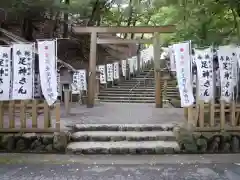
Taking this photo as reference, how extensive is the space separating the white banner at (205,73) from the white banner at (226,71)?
0.81 ft

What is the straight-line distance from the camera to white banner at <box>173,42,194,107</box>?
7781 millimetres

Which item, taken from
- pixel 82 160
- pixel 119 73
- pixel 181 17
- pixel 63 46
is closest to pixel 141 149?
pixel 82 160

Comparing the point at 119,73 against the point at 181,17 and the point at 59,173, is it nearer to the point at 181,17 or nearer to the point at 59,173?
the point at 181,17

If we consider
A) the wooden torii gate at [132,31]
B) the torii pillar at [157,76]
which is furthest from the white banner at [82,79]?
the torii pillar at [157,76]

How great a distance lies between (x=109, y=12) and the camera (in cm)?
2317

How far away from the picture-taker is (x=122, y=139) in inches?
316

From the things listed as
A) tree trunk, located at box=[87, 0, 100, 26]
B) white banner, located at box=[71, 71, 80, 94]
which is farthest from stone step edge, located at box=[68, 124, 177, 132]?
tree trunk, located at box=[87, 0, 100, 26]

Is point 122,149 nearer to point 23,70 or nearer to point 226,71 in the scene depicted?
point 23,70

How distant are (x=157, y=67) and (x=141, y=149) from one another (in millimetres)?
6785

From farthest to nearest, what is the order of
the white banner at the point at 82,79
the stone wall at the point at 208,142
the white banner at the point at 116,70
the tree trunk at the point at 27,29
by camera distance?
the white banner at the point at 116,70
the tree trunk at the point at 27,29
the white banner at the point at 82,79
the stone wall at the point at 208,142

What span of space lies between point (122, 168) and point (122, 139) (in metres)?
1.62

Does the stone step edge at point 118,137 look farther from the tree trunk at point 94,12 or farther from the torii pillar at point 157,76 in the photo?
the tree trunk at point 94,12

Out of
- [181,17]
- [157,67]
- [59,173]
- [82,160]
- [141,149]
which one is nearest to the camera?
[59,173]

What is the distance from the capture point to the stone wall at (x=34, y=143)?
Result: 7527mm
